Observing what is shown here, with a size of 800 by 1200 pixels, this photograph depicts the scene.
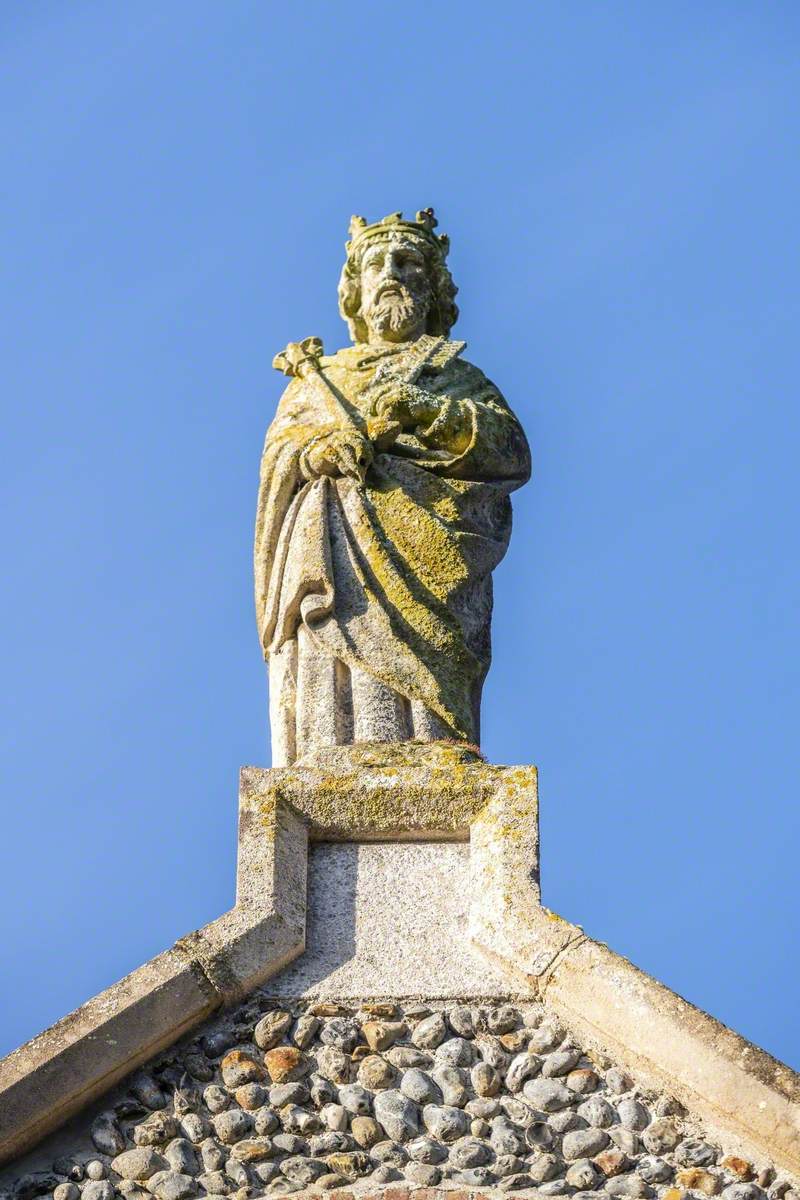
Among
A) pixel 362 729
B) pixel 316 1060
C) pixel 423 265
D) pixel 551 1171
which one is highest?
pixel 423 265

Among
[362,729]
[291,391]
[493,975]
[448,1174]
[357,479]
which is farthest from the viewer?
[291,391]

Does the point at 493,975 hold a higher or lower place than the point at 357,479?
lower

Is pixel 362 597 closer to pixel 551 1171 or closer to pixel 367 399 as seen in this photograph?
pixel 367 399

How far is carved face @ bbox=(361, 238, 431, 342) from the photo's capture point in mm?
13195

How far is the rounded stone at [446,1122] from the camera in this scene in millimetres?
8953

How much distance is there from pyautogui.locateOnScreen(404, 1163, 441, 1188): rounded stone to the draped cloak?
2479mm

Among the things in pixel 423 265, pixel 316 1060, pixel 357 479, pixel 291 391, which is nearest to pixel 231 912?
pixel 316 1060

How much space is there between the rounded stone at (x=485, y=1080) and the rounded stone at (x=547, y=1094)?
0.10 m

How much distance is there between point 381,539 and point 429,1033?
283 centimetres

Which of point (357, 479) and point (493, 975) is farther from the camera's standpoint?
point (357, 479)

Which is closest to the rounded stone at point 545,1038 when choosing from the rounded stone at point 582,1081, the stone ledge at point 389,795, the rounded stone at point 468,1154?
the rounded stone at point 582,1081

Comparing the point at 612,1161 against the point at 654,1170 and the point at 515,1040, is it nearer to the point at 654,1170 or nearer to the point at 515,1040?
the point at 654,1170

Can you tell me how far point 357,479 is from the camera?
38.7 ft

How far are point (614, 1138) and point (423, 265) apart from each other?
18.8 feet
